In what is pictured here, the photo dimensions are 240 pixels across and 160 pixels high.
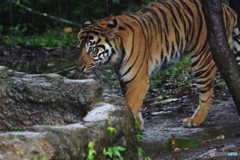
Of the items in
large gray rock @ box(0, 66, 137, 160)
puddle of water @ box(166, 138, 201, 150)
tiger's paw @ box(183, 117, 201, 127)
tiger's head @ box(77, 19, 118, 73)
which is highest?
tiger's head @ box(77, 19, 118, 73)

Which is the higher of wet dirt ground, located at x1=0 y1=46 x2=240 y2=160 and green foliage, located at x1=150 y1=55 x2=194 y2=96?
green foliage, located at x1=150 y1=55 x2=194 y2=96

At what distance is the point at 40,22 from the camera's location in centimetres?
1326

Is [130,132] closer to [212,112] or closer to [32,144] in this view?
[32,144]

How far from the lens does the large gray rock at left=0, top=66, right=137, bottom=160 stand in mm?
2834

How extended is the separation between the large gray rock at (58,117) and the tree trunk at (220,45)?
4.24 ft

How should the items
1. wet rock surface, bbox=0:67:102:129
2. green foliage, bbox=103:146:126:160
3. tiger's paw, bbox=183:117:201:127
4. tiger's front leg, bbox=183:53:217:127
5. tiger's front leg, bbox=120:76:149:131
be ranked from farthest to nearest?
tiger's front leg, bbox=183:53:217:127, tiger's paw, bbox=183:117:201:127, tiger's front leg, bbox=120:76:149:131, wet rock surface, bbox=0:67:102:129, green foliage, bbox=103:146:126:160

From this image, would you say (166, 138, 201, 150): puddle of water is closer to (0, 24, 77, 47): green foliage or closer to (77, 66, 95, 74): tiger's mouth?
(77, 66, 95, 74): tiger's mouth

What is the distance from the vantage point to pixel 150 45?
5738 millimetres

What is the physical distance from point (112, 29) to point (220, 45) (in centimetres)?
133

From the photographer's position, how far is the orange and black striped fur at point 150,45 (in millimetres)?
5277

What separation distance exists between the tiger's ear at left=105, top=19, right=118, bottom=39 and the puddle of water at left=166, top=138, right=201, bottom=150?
1358mm

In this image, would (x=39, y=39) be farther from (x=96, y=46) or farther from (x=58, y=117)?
(x=58, y=117)

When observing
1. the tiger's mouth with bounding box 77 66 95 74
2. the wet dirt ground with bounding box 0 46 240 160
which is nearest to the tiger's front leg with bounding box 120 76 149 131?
the wet dirt ground with bounding box 0 46 240 160

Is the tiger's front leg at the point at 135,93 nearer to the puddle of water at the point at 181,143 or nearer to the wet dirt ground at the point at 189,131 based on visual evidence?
the wet dirt ground at the point at 189,131
